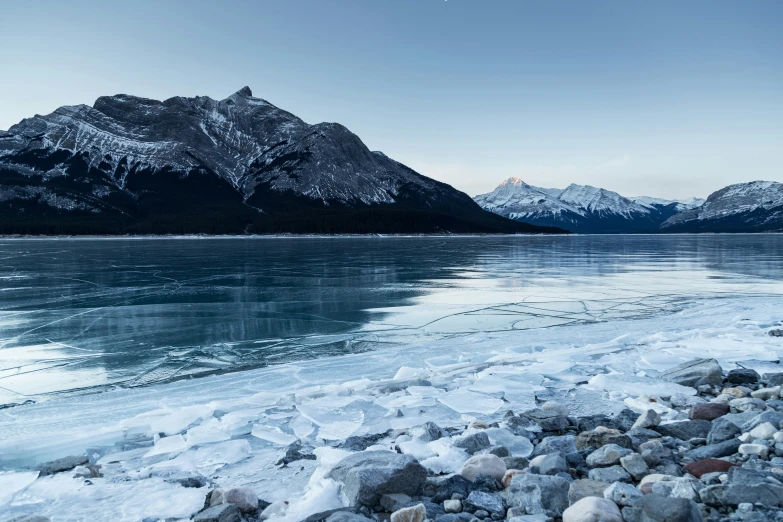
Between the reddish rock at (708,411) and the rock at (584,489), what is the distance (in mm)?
2664

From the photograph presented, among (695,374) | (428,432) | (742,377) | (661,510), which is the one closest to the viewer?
(661,510)

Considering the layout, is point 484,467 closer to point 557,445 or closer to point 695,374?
point 557,445

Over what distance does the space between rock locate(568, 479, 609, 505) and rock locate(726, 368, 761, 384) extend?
193 inches

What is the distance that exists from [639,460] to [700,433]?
149cm

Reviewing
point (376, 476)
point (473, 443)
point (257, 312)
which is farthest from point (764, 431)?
point (257, 312)

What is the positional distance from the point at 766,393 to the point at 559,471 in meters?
4.06

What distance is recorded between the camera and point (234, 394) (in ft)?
24.9

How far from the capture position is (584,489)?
13.0ft

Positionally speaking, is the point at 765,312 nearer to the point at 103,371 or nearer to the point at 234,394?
the point at 234,394

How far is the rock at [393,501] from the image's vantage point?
4012mm

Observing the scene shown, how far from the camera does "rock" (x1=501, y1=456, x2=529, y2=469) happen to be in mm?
4672

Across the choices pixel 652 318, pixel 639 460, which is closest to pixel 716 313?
pixel 652 318

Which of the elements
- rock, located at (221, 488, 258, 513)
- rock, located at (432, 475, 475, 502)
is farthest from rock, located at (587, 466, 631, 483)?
rock, located at (221, 488, 258, 513)

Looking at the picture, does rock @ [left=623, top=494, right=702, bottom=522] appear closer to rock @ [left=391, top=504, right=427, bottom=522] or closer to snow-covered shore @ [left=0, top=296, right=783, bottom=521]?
rock @ [left=391, top=504, right=427, bottom=522]
